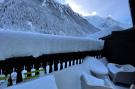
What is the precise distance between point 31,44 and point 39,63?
387mm

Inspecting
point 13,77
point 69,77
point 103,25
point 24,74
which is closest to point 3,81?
point 13,77

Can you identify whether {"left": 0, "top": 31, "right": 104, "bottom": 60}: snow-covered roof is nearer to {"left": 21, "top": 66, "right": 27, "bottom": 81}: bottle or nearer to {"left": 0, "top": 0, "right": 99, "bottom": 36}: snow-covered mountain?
{"left": 21, "top": 66, "right": 27, "bottom": 81}: bottle

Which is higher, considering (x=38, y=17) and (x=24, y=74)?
(x=38, y=17)

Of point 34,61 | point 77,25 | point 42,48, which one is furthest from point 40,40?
point 77,25

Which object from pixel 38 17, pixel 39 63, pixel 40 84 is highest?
pixel 38 17

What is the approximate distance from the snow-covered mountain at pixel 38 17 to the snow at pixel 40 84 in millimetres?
774

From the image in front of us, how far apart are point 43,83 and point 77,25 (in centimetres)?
269

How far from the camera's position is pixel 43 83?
221cm

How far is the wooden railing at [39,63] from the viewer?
82.5 inches

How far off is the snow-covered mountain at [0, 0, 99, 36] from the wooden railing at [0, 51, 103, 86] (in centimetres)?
47

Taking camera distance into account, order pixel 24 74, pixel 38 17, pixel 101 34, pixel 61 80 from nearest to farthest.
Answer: pixel 24 74 → pixel 61 80 → pixel 38 17 → pixel 101 34

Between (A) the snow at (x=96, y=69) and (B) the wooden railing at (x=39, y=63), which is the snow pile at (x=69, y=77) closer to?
(B) the wooden railing at (x=39, y=63)

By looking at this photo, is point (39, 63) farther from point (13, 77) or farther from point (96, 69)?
point (96, 69)

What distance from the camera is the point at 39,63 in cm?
257
